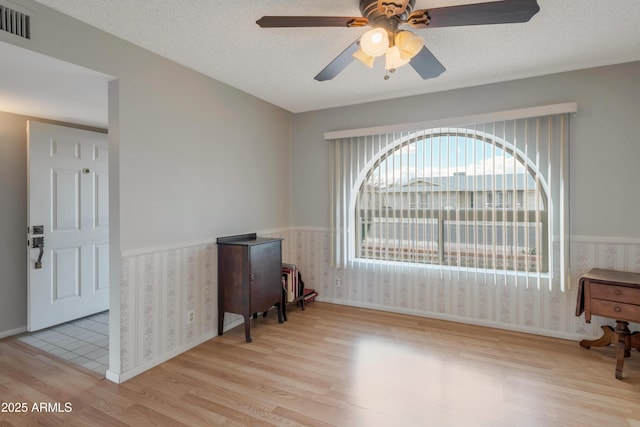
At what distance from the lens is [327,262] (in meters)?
3.98

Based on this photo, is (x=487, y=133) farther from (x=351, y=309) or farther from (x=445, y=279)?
(x=351, y=309)

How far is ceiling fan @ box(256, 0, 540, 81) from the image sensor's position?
58.4 inches

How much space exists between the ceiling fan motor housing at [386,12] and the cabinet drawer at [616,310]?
2.43m

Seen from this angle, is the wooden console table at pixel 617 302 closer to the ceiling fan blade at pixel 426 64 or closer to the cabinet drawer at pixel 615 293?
the cabinet drawer at pixel 615 293

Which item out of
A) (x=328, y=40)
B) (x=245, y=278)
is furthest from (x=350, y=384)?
(x=328, y=40)

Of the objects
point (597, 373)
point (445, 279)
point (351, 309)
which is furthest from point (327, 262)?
point (597, 373)

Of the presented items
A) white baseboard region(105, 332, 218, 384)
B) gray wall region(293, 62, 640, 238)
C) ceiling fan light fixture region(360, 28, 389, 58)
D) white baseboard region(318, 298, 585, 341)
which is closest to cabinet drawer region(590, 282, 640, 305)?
gray wall region(293, 62, 640, 238)

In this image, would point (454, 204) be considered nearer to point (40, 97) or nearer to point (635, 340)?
point (635, 340)

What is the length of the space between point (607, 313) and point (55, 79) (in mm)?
4339

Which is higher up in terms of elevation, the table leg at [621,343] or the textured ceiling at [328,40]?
the textured ceiling at [328,40]

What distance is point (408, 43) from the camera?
1.70 m

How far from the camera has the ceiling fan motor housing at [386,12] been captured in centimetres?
159

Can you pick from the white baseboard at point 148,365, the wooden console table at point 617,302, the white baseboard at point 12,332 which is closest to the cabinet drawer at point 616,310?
the wooden console table at point 617,302

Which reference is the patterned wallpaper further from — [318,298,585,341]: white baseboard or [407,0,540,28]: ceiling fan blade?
[407,0,540,28]: ceiling fan blade
